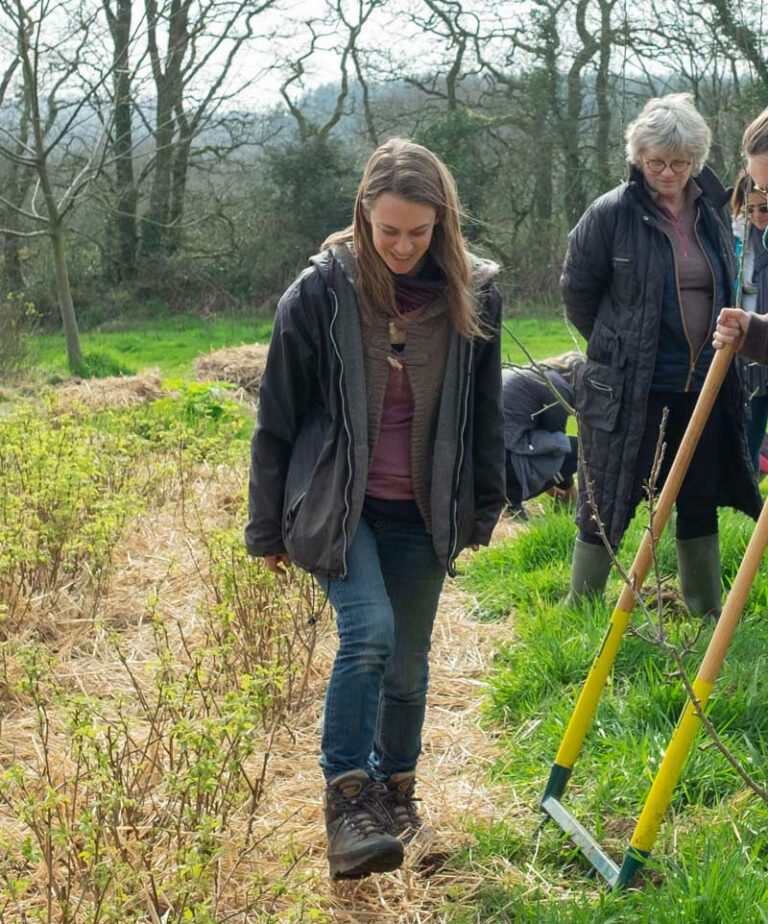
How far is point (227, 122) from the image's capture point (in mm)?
23969

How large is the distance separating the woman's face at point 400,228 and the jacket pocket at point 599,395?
5.37 ft

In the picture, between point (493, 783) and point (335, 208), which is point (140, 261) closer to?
point (335, 208)

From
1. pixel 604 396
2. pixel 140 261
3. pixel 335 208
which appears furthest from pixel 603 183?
pixel 604 396

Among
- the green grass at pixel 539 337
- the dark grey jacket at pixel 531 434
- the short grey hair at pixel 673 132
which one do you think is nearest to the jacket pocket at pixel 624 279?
the short grey hair at pixel 673 132

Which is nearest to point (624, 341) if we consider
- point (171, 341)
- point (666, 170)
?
point (666, 170)

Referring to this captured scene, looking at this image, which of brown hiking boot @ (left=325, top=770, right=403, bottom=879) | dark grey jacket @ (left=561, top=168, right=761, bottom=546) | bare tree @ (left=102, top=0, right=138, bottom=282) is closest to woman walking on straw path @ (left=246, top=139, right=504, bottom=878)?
brown hiking boot @ (left=325, top=770, right=403, bottom=879)

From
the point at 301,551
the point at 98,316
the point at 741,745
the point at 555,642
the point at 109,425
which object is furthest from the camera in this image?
the point at 98,316

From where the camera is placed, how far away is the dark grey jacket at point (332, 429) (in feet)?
10.2

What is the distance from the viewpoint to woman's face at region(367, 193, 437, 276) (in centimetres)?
307

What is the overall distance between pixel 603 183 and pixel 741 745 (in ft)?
62.9

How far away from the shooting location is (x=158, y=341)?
20.0 meters

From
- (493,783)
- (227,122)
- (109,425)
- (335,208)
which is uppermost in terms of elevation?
(227,122)

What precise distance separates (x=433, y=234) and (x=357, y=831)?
5.11 ft

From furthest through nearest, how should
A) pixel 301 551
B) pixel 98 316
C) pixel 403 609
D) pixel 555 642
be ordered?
pixel 98 316
pixel 555 642
pixel 403 609
pixel 301 551
